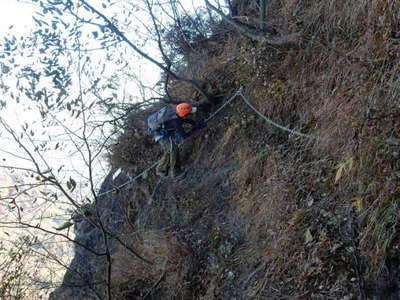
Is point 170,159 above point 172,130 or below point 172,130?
below

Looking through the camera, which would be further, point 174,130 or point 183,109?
point 174,130

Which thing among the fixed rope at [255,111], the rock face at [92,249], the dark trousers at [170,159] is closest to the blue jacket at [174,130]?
the dark trousers at [170,159]

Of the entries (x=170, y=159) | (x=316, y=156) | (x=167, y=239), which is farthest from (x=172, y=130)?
(x=316, y=156)

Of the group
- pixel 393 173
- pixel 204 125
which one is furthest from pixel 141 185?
pixel 393 173

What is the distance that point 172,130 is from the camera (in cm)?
661

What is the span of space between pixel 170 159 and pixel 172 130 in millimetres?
626

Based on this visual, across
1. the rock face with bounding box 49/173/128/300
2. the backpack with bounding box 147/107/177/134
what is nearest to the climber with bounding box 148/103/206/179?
the backpack with bounding box 147/107/177/134

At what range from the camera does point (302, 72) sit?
17.5ft

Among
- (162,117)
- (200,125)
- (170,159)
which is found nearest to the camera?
(162,117)

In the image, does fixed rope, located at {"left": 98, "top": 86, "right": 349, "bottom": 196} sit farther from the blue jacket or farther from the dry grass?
the blue jacket

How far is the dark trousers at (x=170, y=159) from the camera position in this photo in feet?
22.3

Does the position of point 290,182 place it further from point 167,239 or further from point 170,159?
point 170,159

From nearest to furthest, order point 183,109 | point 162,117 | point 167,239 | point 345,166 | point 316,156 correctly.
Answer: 1. point 345,166
2. point 316,156
3. point 167,239
4. point 183,109
5. point 162,117

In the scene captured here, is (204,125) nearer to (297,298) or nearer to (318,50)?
(318,50)
